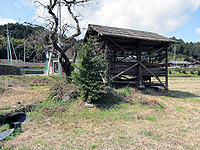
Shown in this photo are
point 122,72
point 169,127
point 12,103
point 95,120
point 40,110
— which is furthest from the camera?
point 122,72

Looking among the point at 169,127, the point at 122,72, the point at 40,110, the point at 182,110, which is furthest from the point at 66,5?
the point at 182,110

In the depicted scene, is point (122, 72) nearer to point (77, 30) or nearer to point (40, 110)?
point (77, 30)

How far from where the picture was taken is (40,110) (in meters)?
6.73

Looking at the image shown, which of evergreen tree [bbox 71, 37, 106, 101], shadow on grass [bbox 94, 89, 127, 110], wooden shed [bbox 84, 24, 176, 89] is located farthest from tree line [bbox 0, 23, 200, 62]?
shadow on grass [bbox 94, 89, 127, 110]

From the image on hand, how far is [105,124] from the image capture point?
5.79 meters

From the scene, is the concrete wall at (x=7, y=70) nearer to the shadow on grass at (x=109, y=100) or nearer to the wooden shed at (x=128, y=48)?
the wooden shed at (x=128, y=48)

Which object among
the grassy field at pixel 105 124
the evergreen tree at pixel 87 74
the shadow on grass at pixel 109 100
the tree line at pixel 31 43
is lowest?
the grassy field at pixel 105 124

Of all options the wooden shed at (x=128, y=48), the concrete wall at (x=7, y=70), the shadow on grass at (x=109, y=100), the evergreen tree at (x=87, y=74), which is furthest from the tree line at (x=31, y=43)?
the shadow on grass at (x=109, y=100)

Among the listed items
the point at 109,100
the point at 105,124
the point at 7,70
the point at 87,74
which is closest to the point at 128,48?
the point at 109,100

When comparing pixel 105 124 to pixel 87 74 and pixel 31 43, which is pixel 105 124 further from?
pixel 31 43

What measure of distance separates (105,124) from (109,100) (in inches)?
92.3

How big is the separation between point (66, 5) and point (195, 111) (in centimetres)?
989

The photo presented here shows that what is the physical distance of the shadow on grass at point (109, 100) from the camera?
7.48 meters

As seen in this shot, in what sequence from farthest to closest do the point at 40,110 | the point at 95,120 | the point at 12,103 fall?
the point at 12,103, the point at 40,110, the point at 95,120
